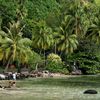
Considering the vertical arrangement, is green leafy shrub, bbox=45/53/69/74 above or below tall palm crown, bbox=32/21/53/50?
below

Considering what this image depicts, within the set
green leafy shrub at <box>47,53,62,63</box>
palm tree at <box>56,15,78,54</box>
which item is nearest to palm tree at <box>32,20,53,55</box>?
green leafy shrub at <box>47,53,62,63</box>

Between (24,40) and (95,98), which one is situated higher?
(24,40)

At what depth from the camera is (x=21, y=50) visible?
67.9 meters

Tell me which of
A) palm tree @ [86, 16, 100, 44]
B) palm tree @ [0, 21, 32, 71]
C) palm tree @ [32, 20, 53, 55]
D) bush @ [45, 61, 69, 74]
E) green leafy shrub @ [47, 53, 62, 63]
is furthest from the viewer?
palm tree @ [86, 16, 100, 44]

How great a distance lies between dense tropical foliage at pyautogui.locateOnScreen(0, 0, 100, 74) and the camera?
249 feet

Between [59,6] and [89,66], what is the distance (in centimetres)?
2197

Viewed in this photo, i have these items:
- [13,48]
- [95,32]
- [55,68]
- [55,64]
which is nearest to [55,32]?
[95,32]

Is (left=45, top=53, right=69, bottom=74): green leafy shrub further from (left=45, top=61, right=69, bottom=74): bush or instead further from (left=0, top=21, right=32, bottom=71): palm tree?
(left=0, top=21, right=32, bottom=71): palm tree

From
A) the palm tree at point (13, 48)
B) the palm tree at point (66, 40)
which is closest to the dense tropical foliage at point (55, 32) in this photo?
the palm tree at point (66, 40)

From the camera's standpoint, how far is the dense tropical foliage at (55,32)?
7600 centimetres

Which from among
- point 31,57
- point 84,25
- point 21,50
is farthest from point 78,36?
point 21,50

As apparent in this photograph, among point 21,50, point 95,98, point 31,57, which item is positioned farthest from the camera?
point 31,57

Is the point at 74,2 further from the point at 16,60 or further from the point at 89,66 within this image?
the point at 16,60

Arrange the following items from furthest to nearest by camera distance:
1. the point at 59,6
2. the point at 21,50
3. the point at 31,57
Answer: the point at 59,6, the point at 31,57, the point at 21,50
